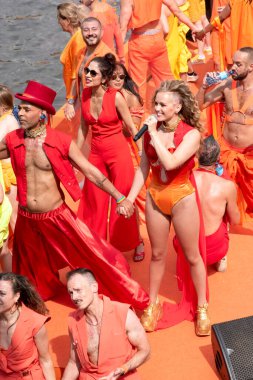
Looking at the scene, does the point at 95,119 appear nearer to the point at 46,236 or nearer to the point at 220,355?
the point at 46,236

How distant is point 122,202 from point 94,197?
1.00 metres

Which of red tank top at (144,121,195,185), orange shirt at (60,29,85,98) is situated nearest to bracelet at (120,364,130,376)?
red tank top at (144,121,195,185)

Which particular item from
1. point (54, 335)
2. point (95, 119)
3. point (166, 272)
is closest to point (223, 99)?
point (95, 119)

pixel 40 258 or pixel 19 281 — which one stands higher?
pixel 19 281

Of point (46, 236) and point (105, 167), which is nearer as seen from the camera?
point (46, 236)

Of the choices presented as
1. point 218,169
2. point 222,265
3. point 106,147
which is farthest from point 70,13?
point 222,265

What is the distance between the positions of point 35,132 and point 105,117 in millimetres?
1006

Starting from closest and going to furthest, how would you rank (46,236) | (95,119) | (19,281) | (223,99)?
(19,281) < (46,236) < (95,119) < (223,99)

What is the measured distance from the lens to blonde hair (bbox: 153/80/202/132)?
182 inches

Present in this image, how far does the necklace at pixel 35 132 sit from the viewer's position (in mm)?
4844

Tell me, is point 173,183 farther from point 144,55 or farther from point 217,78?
point 144,55

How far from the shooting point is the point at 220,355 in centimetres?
448

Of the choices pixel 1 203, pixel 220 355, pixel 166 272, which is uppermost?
pixel 1 203

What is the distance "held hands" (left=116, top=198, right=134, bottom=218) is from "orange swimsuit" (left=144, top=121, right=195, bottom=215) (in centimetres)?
18
